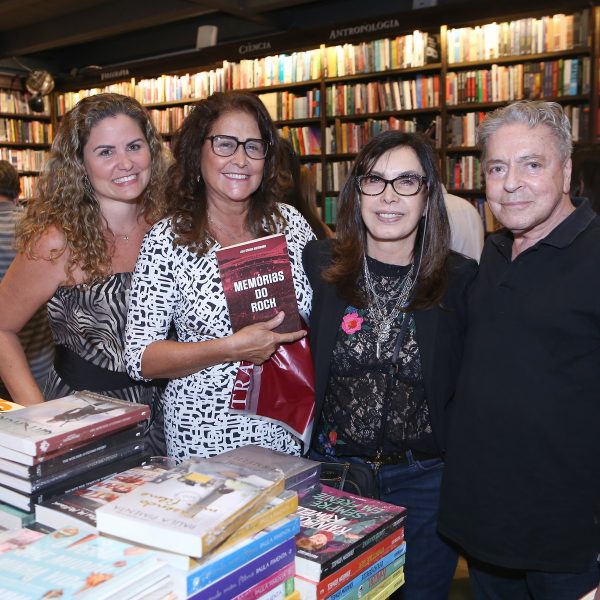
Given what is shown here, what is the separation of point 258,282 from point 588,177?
2052 mm

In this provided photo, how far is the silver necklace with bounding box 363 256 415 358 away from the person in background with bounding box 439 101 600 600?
7.8 inches

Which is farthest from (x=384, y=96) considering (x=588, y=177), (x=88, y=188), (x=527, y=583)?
(x=527, y=583)

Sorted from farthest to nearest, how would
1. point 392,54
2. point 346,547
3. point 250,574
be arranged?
point 392,54 < point 346,547 < point 250,574

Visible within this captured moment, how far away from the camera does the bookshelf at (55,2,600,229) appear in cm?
551

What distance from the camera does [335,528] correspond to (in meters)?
1.29

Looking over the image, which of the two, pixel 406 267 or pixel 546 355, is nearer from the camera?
pixel 546 355

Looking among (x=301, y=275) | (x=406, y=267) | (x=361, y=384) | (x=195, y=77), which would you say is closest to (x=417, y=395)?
(x=361, y=384)

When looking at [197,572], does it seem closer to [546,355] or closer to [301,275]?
[546,355]

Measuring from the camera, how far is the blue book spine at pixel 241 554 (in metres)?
1.03

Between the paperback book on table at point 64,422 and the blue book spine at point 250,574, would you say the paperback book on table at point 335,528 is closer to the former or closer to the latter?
the blue book spine at point 250,574

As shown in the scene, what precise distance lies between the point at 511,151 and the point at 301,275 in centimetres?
68

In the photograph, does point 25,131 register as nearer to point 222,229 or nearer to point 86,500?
point 222,229

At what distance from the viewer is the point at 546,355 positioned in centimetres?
158

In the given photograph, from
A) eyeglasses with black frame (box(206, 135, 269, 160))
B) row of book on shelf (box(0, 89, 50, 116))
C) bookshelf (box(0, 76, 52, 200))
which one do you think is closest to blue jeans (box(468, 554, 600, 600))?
eyeglasses with black frame (box(206, 135, 269, 160))
